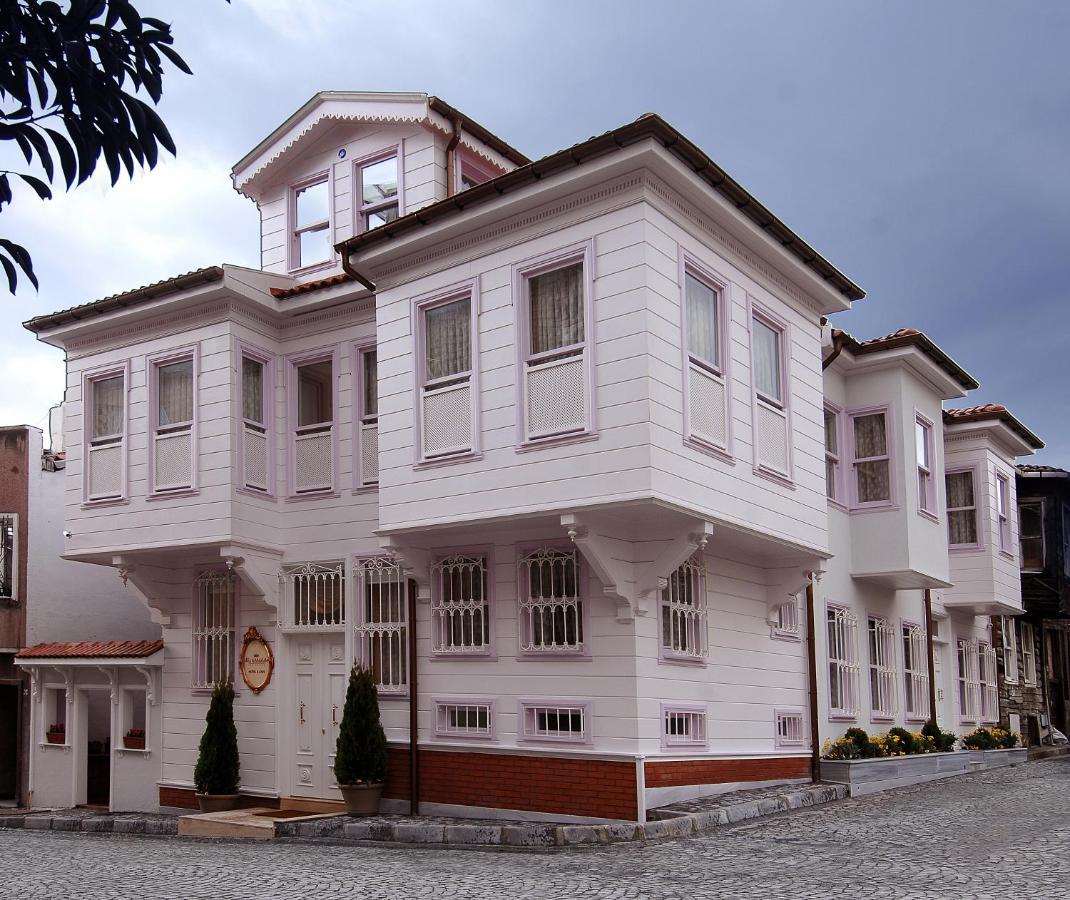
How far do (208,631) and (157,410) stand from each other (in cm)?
315

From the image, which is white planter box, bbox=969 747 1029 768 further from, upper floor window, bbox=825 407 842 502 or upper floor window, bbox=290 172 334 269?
upper floor window, bbox=290 172 334 269

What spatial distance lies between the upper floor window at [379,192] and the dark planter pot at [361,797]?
7.96 m

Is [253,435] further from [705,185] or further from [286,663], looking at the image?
[705,185]

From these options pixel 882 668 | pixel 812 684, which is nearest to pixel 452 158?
pixel 812 684

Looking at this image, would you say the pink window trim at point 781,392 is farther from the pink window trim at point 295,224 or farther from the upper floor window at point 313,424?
the pink window trim at point 295,224

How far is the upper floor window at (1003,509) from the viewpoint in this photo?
23.7m

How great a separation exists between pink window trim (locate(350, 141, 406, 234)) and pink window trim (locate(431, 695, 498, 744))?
7069mm

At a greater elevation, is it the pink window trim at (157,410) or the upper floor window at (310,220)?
the upper floor window at (310,220)

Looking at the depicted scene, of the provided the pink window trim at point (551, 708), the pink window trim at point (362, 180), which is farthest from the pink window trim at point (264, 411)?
the pink window trim at point (551, 708)

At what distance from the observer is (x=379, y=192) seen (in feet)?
60.2

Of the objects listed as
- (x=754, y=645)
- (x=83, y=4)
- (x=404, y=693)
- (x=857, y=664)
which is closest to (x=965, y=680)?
(x=857, y=664)

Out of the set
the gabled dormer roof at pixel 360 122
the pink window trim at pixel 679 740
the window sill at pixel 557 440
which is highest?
the gabled dormer roof at pixel 360 122

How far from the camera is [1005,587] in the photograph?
23203 millimetres

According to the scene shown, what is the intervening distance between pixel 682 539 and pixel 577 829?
3052 mm
